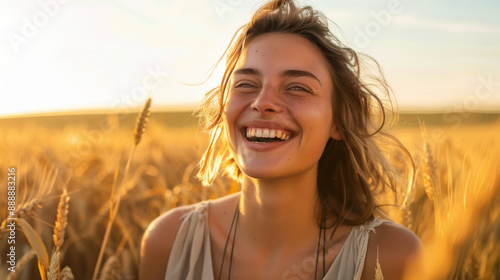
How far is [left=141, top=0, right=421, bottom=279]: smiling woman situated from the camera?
2109 mm

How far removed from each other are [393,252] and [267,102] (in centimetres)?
90

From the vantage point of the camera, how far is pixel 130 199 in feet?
12.2

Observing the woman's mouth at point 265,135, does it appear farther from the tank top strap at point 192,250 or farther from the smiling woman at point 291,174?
the tank top strap at point 192,250

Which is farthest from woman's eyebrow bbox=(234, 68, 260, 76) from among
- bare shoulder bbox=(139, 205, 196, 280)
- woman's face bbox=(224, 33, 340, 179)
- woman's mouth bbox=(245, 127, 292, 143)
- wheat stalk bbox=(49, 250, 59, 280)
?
wheat stalk bbox=(49, 250, 59, 280)

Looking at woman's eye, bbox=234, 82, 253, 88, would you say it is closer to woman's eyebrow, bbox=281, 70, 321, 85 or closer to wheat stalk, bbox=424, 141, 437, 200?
woman's eyebrow, bbox=281, 70, 321, 85

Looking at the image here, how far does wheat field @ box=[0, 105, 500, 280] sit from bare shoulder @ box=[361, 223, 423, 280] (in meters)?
0.14

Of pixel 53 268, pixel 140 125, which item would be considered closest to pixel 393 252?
pixel 140 125

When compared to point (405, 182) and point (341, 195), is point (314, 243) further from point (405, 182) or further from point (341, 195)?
point (405, 182)

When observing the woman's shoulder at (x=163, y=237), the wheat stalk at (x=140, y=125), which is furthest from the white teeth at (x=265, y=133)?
the woman's shoulder at (x=163, y=237)

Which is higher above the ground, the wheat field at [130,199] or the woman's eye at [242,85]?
the woman's eye at [242,85]

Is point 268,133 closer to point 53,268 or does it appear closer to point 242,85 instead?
point 242,85

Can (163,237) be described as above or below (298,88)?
below

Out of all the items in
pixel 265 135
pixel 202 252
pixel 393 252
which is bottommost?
pixel 202 252

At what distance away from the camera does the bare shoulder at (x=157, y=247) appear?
101 inches
